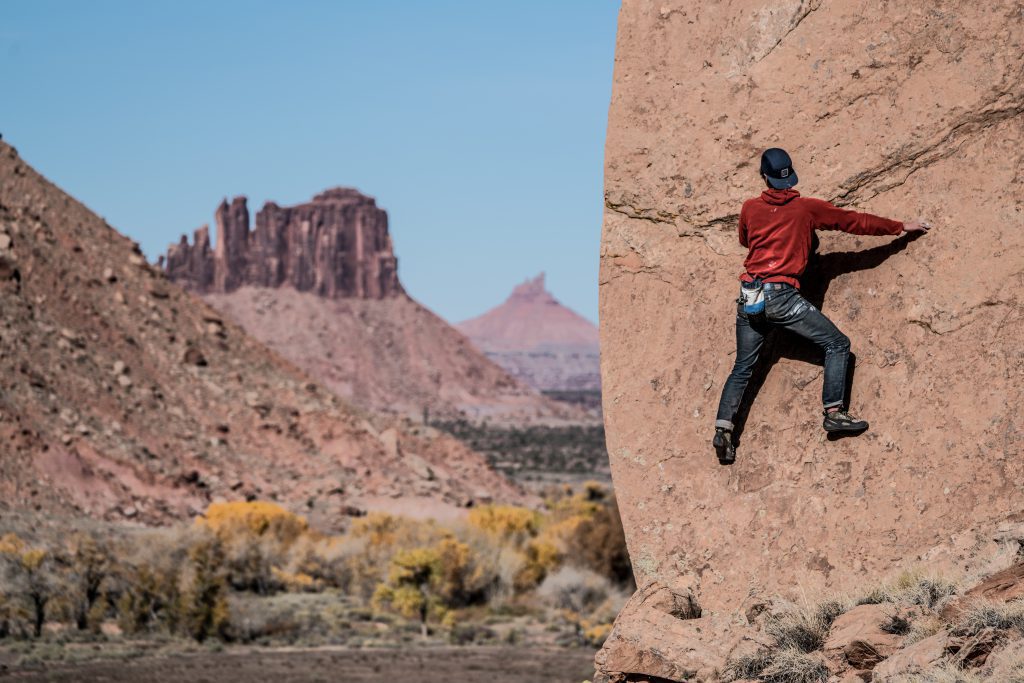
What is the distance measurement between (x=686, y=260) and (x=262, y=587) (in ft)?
89.1

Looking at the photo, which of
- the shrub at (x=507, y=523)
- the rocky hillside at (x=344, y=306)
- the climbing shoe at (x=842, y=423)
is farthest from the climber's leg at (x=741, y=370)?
the rocky hillside at (x=344, y=306)

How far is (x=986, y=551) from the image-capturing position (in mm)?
6008

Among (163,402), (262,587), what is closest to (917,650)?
(262,587)

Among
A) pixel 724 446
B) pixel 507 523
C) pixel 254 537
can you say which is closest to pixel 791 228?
pixel 724 446

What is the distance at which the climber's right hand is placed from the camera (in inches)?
256

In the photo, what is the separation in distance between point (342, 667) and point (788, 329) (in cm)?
1824

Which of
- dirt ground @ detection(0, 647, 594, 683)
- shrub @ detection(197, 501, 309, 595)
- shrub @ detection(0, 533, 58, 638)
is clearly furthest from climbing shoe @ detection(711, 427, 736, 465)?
shrub @ detection(197, 501, 309, 595)

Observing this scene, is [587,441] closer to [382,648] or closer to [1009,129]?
[382,648]

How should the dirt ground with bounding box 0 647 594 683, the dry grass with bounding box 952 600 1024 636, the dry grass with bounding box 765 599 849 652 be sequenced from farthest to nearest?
the dirt ground with bounding box 0 647 594 683 → the dry grass with bounding box 765 599 849 652 → the dry grass with bounding box 952 600 1024 636

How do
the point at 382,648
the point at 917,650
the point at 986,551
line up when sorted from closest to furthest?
the point at 917,650, the point at 986,551, the point at 382,648

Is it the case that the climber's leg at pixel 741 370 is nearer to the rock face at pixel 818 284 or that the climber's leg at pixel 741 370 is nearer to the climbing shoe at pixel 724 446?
the climbing shoe at pixel 724 446

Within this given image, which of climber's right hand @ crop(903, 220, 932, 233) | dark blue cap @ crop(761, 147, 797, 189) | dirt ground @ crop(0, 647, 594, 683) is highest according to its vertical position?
dark blue cap @ crop(761, 147, 797, 189)

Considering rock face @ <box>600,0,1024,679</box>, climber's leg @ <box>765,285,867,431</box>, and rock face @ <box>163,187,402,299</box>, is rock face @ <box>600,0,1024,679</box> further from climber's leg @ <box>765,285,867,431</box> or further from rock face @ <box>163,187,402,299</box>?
rock face @ <box>163,187,402,299</box>

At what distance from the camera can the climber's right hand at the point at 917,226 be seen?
21.3 feet
